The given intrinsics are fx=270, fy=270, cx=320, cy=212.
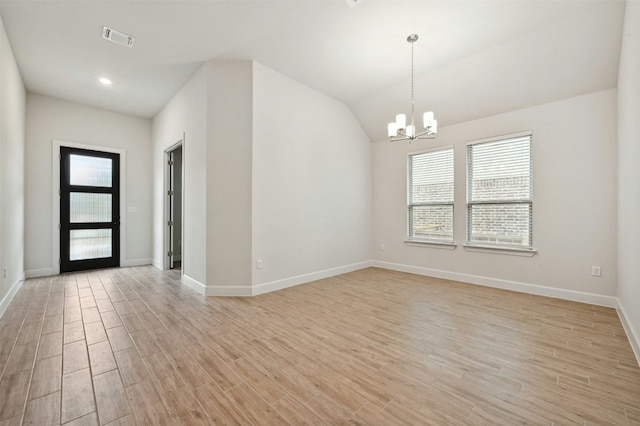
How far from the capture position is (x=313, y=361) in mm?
2156

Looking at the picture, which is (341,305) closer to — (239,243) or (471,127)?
(239,243)

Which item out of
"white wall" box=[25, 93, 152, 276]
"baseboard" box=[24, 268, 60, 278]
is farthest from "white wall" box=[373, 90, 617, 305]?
"baseboard" box=[24, 268, 60, 278]

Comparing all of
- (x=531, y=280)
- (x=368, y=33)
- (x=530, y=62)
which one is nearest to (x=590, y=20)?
(x=530, y=62)

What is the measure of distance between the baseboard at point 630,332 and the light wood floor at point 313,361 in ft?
0.20

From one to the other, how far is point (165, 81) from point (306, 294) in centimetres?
414

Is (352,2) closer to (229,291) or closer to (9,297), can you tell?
(229,291)

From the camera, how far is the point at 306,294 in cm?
393

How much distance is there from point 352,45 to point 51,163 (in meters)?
5.77

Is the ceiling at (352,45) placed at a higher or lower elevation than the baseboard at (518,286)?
higher

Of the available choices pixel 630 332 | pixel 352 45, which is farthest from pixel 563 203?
pixel 352 45

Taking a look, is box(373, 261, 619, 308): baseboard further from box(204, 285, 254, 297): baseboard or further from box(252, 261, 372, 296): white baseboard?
box(204, 285, 254, 297): baseboard

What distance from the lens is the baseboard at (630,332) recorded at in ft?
7.25

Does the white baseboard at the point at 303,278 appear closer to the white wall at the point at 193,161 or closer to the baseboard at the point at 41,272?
the white wall at the point at 193,161

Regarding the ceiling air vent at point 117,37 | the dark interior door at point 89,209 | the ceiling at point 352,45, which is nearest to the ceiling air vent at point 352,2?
the ceiling at point 352,45
